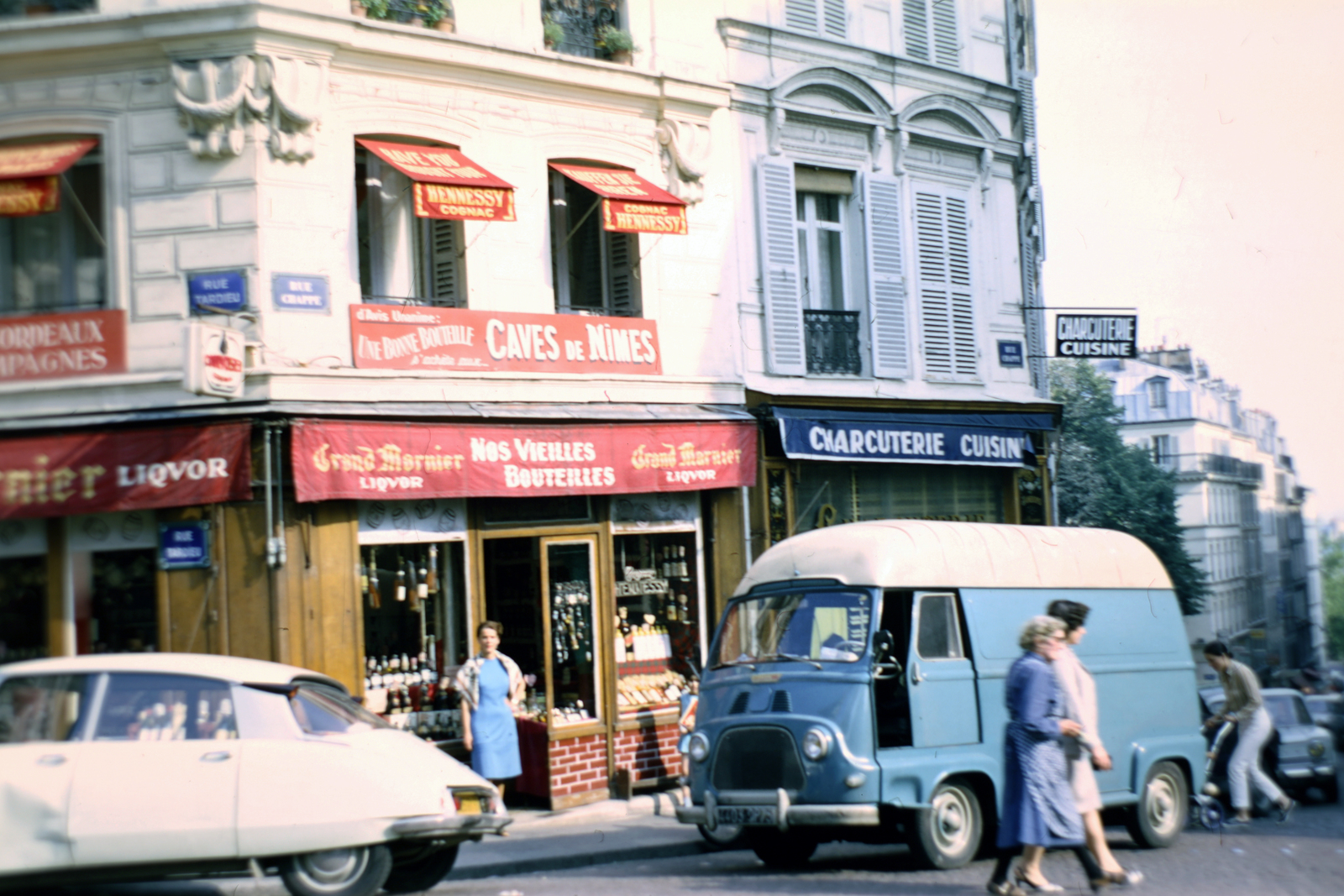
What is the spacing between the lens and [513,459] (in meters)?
13.7

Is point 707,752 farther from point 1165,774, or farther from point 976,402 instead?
point 976,402

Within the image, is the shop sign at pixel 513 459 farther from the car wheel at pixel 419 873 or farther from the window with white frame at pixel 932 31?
the window with white frame at pixel 932 31

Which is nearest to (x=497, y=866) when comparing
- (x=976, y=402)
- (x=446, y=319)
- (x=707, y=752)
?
(x=707, y=752)

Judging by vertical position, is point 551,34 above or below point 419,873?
above

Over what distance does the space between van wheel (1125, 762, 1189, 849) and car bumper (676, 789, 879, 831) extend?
2.95m

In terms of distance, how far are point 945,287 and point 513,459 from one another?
7.60 meters

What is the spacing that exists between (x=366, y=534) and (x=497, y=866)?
12.0 ft

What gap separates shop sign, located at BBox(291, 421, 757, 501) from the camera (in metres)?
12.4

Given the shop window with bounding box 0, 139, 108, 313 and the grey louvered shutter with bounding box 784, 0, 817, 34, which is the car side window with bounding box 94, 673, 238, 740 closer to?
the shop window with bounding box 0, 139, 108, 313

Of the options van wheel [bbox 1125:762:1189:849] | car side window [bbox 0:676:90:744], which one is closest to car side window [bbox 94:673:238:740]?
car side window [bbox 0:676:90:744]

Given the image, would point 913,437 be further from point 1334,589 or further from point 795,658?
point 1334,589

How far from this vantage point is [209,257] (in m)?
12.6

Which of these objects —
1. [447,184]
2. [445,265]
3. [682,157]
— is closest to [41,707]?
[447,184]

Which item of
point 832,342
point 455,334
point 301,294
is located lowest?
point 455,334
